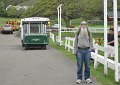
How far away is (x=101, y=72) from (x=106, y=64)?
1.38m

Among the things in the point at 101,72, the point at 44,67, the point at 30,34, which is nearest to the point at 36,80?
the point at 101,72

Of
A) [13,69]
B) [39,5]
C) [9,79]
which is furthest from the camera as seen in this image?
[39,5]

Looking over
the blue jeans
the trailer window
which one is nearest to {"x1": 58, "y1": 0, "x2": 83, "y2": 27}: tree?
the trailer window

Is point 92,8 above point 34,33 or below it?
above

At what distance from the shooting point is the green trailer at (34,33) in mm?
33469

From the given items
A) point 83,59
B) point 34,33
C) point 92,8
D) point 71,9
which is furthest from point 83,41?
point 71,9

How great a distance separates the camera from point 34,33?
34.2m

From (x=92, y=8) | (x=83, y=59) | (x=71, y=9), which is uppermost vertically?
(x=71, y=9)

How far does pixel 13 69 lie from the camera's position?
59.3ft

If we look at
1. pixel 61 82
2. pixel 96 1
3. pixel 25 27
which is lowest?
pixel 61 82

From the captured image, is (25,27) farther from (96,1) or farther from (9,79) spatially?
(96,1)

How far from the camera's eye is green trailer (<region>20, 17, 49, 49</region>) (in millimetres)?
33469

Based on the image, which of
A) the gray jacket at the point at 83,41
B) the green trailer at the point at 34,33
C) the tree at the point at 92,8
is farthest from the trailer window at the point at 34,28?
the tree at the point at 92,8

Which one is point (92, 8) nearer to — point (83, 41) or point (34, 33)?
point (34, 33)
